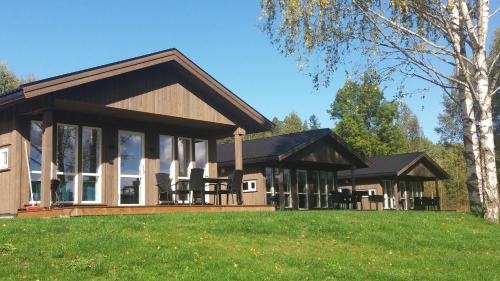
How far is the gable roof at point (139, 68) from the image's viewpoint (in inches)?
519

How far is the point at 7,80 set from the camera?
45.6 meters

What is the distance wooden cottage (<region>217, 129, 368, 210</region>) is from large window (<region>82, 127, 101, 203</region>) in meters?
8.69

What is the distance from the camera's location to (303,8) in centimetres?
1598

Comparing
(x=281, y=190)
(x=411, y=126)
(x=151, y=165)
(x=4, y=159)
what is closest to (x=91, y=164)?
(x=151, y=165)

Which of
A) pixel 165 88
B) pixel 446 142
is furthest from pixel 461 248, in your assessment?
pixel 446 142

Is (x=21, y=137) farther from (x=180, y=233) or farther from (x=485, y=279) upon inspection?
(x=485, y=279)

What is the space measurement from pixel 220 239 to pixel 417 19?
32.9 ft

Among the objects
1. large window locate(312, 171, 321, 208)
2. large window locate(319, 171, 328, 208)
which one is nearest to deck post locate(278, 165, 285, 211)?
large window locate(312, 171, 321, 208)

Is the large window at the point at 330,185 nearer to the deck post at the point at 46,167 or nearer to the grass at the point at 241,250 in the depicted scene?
the grass at the point at 241,250

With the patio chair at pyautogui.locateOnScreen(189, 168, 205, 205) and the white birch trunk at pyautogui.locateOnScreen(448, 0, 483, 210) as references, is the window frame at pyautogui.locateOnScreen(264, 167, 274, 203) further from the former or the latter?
the white birch trunk at pyautogui.locateOnScreen(448, 0, 483, 210)

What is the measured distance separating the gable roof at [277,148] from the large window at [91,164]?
8.69m

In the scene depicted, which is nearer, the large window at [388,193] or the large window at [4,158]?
the large window at [4,158]

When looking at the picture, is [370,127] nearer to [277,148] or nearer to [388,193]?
[388,193]

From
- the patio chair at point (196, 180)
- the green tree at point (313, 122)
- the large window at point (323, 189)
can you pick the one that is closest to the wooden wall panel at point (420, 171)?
the large window at point (323, 189)
